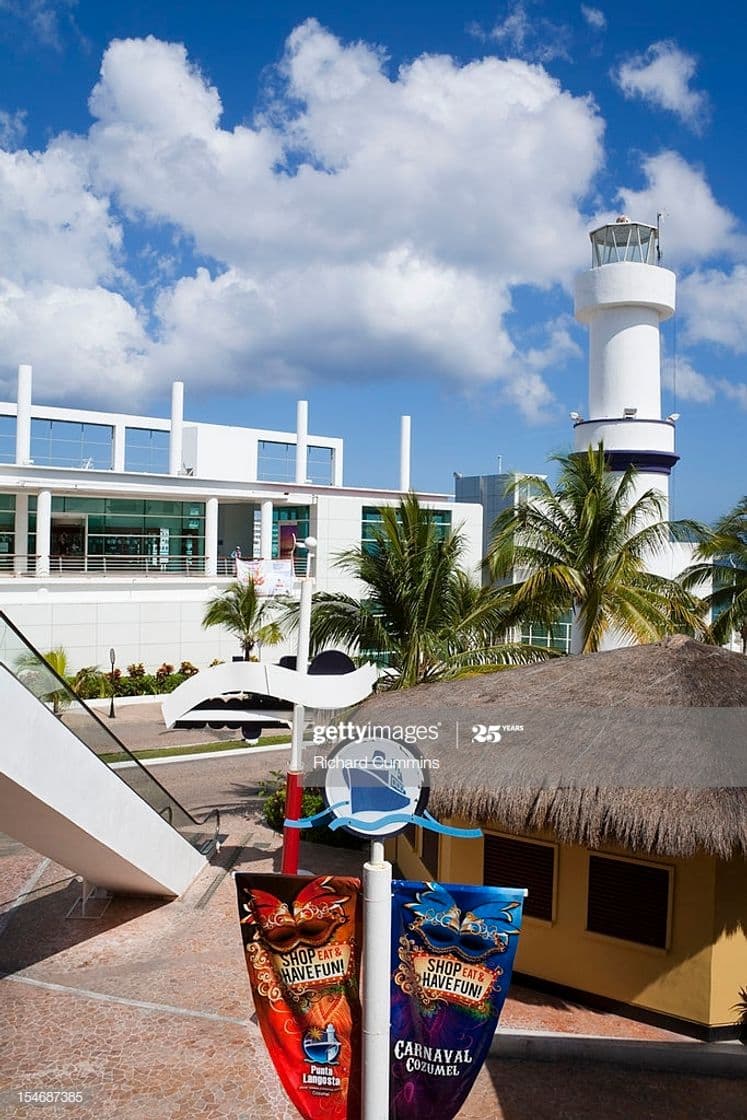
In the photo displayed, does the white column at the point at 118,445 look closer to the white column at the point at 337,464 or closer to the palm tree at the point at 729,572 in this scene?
the white column at the point at 337,464

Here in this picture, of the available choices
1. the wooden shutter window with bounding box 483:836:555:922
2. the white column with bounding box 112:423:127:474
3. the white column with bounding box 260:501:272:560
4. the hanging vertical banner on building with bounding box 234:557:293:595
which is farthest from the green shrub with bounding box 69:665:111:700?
the wooden shutter window with bounding box 483:836:555:922

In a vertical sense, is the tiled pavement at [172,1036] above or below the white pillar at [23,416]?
below

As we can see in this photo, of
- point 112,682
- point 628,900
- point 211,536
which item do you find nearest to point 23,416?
point 211,536

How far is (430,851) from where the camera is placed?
39.8 ft

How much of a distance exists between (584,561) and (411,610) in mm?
4169

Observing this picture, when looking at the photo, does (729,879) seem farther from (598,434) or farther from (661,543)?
(598,434)

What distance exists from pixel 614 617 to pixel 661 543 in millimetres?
2806

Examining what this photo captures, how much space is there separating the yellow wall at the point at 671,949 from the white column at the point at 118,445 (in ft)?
112

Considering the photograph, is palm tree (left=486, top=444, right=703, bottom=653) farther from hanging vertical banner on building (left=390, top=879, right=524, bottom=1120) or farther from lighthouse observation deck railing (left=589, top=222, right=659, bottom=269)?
lighthouse observation deck railing (left=589, top=222, right=659, bottom=269)

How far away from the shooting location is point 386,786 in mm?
5355

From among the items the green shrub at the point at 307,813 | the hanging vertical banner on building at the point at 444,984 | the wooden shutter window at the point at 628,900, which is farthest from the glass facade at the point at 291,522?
the hanging vertical banner on building at the point at 444,984

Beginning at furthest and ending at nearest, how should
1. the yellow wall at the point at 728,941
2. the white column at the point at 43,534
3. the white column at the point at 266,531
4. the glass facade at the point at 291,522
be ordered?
1. the glass facade at the point at 291,522
2. the white column at the point at 266,531
3. the white column at the point at 43,534
4. the yellow wall at the point at 728,941

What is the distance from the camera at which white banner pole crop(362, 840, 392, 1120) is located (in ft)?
17.1

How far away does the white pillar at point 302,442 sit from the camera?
4400 cm
